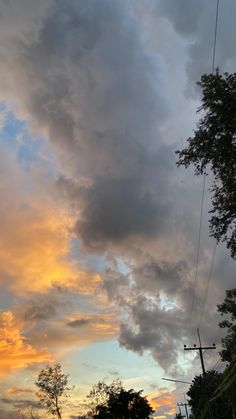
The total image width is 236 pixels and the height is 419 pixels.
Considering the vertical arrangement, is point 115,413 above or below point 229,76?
below

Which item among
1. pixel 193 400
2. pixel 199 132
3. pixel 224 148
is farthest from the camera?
pixel 193 400

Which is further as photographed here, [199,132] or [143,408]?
[143,408]

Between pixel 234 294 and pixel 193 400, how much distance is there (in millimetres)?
55285

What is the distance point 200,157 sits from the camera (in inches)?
973

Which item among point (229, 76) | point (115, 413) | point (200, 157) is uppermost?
point (229, 76)

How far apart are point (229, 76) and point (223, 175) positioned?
5241 millimetres

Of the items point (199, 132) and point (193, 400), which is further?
point (193, 400)

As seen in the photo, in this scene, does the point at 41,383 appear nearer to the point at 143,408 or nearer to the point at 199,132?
the point at 143,408

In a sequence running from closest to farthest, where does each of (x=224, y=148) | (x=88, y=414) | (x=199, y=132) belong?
(x=224, y=148) → (x=199, y=132) → (x=88, y=414)

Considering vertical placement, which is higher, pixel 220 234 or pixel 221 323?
pixel 221 323

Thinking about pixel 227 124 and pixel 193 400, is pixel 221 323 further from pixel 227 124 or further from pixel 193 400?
pixel 193 400

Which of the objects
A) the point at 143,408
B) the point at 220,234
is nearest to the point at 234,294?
the point at 220,234

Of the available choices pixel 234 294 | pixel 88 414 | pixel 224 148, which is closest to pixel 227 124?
pixel 224 148

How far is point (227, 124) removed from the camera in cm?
2283
